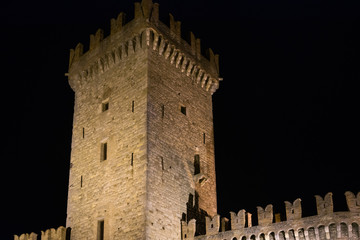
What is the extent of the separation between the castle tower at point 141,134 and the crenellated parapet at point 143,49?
0.13ft

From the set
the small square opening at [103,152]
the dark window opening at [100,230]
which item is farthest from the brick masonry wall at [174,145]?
the small square opening at [103,152]

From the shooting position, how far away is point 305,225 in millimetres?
14570

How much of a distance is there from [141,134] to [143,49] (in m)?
3.49

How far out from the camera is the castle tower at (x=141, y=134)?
55.0 ft

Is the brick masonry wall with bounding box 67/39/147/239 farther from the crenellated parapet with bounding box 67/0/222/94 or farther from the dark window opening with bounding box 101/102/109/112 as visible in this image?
the crenellated parapet with bounding box 67/0/222/94

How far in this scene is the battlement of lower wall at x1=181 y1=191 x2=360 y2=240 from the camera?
14141mm

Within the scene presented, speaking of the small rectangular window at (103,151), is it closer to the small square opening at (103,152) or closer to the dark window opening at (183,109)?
the small square opening at (103,152)

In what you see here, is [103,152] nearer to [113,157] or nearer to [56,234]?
[113,157]

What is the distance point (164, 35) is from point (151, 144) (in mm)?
4731

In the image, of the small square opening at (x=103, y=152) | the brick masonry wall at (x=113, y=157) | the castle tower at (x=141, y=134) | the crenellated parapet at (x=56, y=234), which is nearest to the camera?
the brick masonry wall at (x=113, y=157)

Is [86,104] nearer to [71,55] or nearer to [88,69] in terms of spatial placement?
[88,69]

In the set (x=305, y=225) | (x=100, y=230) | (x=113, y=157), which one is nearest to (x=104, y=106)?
(x=113, y=157)

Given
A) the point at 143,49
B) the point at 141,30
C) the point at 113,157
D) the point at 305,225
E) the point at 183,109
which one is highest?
the point at 141,30

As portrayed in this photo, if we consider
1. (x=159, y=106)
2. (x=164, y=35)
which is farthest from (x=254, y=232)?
(x=164, y=35)
